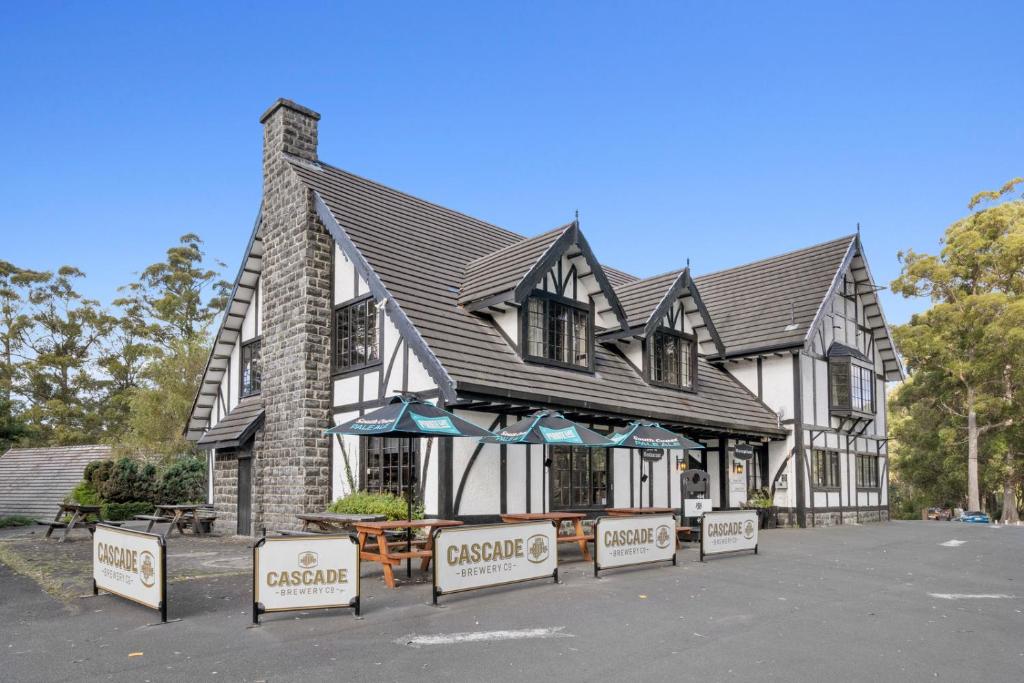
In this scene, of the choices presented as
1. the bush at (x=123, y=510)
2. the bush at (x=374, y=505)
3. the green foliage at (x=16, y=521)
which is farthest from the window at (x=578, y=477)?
the green foliage at (x=16, y=521)

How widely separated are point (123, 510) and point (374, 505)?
1115 cm

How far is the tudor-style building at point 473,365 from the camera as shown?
1478cm

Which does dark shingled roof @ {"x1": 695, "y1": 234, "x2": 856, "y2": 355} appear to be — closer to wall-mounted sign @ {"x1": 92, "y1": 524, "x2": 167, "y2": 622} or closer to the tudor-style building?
the tudor-style building

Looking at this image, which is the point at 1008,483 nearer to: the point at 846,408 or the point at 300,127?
the point at 846,408

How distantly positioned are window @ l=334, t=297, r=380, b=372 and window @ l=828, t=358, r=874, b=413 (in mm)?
14630

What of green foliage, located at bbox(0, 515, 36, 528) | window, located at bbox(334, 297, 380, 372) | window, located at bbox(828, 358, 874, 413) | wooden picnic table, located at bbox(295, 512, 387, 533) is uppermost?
window, located at bbox(334, 297, 380, 372)

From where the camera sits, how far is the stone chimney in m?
16.3

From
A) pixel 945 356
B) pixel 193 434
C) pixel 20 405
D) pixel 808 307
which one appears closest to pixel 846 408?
pixel 808 307

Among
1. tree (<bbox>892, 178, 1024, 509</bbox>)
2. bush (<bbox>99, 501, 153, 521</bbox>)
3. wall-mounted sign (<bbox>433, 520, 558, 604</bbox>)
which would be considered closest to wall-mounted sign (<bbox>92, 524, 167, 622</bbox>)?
wall-mounted sign (<bbox>433, 520, 558, 604</bbox>)

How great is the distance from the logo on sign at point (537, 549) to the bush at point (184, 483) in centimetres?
1642

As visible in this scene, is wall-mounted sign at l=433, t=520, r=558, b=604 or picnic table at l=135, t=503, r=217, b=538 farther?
picnic table at l=135, t=503, r=217, b=538

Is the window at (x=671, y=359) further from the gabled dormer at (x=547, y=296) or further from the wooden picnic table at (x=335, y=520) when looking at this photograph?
the wooden picnic table at (x=335, y=520)

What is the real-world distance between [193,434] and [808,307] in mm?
18213

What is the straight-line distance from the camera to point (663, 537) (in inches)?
510
